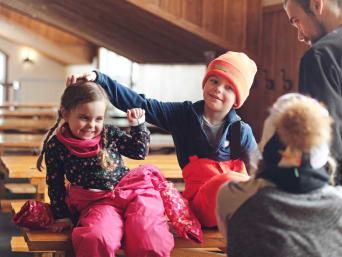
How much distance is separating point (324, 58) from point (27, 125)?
19.4 feet

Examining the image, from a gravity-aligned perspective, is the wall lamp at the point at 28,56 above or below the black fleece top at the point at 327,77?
above

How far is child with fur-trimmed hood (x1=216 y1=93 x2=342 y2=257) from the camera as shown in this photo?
1.40 meters

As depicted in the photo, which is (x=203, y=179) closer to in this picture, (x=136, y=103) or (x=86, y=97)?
(x=136, y=103)

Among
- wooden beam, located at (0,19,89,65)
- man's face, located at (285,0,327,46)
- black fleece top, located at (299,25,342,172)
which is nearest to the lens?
black fleece top, located at (299,25,342,172)

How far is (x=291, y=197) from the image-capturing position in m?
1.41

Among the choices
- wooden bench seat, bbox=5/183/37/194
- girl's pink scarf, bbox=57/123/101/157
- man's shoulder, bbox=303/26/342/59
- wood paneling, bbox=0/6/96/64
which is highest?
wood paneling, bbox=0/6/96/64

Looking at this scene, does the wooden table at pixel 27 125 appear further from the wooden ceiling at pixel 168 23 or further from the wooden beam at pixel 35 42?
the wooden beam at pixel 35 42

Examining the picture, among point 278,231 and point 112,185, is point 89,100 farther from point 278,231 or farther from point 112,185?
point 278,231

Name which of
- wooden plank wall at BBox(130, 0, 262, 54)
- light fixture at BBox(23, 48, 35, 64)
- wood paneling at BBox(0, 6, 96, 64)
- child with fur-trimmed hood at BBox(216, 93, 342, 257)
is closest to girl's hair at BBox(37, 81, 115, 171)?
child with fur-trimmed hood at BBox(216, 93, 342, 257)

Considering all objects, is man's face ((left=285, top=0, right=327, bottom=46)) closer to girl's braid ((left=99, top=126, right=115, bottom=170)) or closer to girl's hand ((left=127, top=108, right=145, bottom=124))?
girl's hand ((left=127, top=108, right=145, bottom=124))

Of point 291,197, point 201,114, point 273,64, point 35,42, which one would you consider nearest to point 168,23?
point 273,64

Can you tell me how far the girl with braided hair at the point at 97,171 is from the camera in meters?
1.99

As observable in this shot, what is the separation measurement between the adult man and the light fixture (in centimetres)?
1548

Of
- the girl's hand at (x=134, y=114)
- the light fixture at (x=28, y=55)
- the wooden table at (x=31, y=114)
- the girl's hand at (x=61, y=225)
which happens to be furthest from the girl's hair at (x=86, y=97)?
the light fixture at (x=28, y=55)
